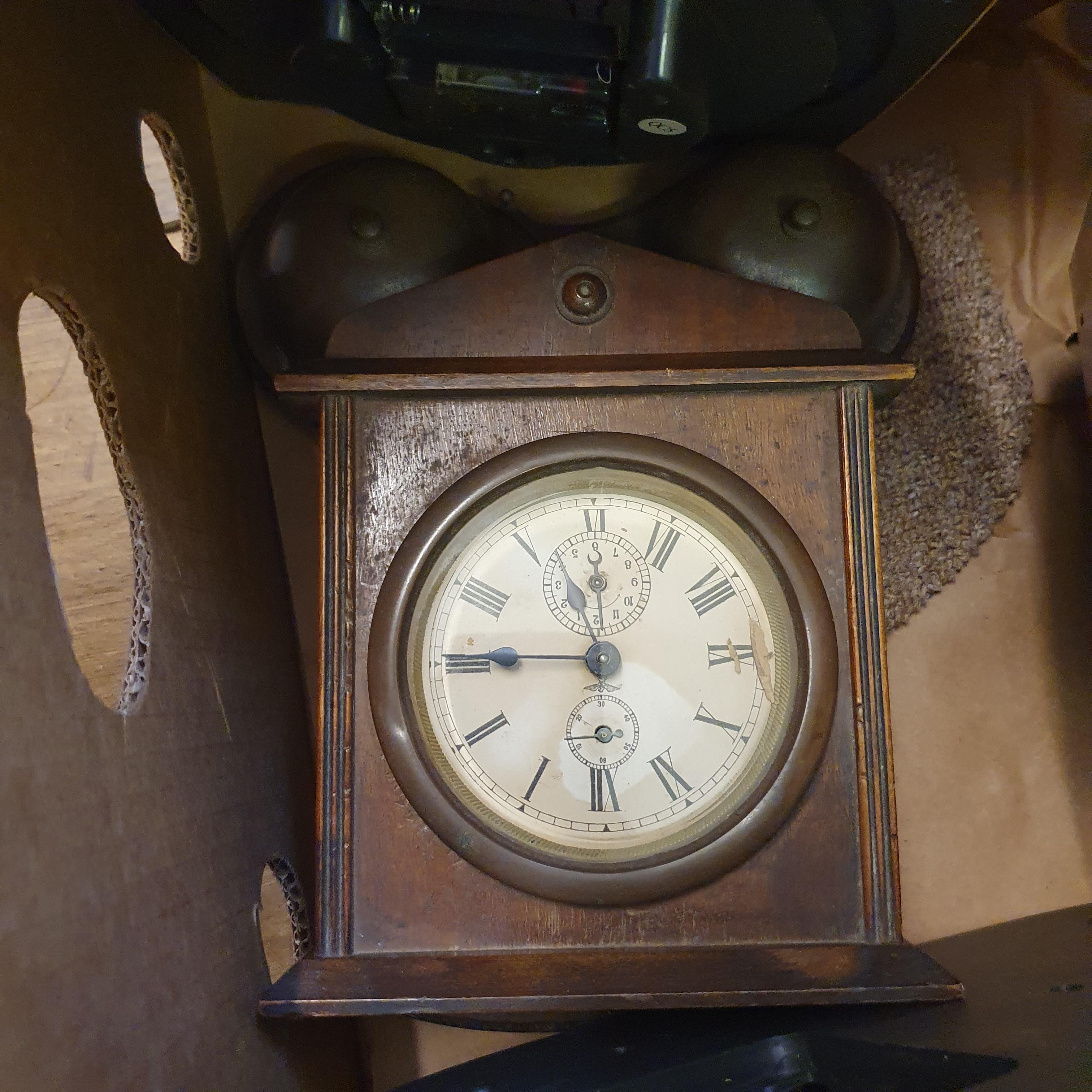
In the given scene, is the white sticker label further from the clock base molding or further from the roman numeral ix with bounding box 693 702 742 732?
the clock base molding

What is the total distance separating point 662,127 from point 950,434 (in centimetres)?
55

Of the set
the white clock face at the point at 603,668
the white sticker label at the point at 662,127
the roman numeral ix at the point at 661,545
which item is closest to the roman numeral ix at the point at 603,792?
the white clock face at the point at 603,668

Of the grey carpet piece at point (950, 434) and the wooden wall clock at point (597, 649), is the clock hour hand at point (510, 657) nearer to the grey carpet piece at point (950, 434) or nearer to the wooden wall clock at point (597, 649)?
the wooden wall clock at point (597, 649)

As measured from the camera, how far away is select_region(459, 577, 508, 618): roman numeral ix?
1.13 meters

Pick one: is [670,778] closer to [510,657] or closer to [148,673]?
[510,657]

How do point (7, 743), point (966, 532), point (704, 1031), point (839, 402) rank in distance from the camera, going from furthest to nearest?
point (966, 532) → point (839, 402) → point (704, 1031) → point (7, 743)

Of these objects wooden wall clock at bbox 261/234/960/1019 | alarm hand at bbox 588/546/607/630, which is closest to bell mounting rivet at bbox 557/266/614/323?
wooden wall clock at bbox 261/234/960/1019

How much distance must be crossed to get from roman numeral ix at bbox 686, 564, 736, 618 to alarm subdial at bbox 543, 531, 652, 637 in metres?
0.05

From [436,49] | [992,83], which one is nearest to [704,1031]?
[436,49]

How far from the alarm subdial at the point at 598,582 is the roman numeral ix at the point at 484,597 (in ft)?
0.15

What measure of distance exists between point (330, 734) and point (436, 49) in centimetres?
70

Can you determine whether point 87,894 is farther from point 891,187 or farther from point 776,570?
point 891,187

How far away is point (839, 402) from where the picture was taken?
114 centimetres

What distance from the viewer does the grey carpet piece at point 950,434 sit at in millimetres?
1457
